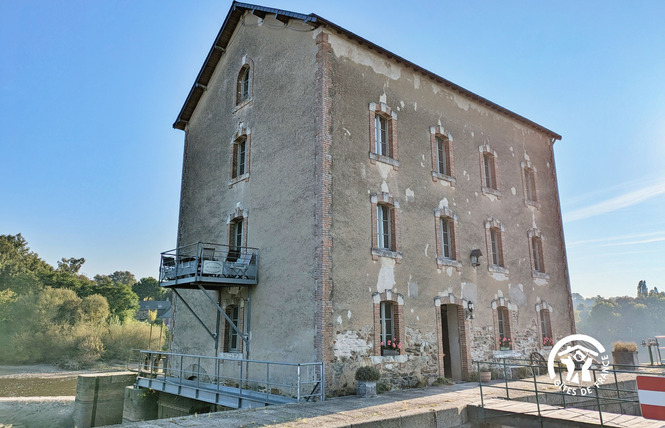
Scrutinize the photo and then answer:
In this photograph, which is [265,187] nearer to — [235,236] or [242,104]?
[235,236]

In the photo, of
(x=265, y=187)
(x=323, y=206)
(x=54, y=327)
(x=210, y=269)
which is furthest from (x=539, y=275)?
(x=54, y=327)

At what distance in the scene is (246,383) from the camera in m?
13.0

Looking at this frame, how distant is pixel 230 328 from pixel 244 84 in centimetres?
848

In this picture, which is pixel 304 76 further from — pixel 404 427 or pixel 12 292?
pixel 12 292

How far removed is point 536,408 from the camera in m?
9.05

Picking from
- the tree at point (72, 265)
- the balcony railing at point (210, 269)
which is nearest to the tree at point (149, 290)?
the tree at point (72, 265)

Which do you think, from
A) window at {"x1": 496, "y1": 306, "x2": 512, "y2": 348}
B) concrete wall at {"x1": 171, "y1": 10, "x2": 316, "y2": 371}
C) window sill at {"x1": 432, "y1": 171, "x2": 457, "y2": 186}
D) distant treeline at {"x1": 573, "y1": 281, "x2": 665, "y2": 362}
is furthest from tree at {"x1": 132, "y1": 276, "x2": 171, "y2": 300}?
distant treeline at {"x1": 573, "y1": 281, "x2": 665, "y2": 362}

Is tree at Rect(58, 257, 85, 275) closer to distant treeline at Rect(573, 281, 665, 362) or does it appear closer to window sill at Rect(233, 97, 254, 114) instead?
window sill at Rect(233, 97, 254, 114)

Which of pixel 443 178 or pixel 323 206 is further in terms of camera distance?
pixel 443 178

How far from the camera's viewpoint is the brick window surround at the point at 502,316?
16391mm

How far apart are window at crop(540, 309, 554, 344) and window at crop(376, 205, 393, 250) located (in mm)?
8869

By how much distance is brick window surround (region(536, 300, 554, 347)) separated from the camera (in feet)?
60.2

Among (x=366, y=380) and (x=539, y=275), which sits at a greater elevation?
(x=539, y=275)

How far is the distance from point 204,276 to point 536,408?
8.54 m
